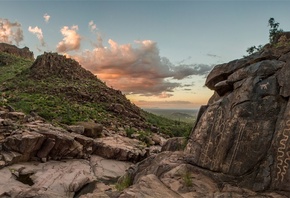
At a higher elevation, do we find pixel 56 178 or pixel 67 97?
pixel 67 97

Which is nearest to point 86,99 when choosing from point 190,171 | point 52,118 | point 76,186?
point 52,118

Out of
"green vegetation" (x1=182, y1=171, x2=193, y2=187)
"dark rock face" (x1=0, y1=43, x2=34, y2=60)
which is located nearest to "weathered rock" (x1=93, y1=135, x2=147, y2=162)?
"green vegetation" (x1=182, y1=171, x2=193, y2=187)

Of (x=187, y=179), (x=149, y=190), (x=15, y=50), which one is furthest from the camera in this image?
(x=15, y=50)

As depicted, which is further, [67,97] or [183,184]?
[67,97]

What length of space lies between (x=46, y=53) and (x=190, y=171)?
6058 cm

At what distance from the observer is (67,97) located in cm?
4531

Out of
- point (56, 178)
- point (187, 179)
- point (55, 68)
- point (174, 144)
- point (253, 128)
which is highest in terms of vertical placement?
point (55, 68)

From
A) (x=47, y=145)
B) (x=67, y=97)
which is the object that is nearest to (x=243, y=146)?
(x=47, y=145)

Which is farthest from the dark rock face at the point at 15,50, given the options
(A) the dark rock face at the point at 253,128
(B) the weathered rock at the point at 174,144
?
(A) the dark rock face at the point at 253,128

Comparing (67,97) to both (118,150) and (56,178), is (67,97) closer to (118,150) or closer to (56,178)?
(118,150)

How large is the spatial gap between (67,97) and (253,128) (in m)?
40.5

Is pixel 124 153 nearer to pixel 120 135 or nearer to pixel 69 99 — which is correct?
pixel 120 135

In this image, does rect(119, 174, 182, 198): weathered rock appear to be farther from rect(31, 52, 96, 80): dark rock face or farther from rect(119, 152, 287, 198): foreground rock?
rect(31, 52, 96, 80): dark rock face

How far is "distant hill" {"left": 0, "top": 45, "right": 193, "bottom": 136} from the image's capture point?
36.3 metres
